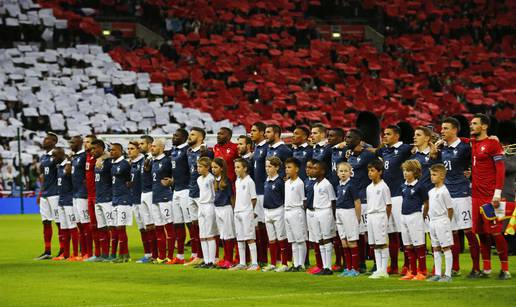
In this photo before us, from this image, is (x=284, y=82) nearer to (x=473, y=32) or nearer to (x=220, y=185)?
(x=473, y=32)

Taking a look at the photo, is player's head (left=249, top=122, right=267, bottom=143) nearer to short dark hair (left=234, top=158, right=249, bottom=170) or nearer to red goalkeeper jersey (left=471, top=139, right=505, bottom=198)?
short dark hair (left=234, top=158, right=249, bottom=170)

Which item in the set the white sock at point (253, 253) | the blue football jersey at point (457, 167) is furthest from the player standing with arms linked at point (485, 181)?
the white sock at point (253, 253)

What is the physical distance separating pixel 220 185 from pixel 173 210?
1862mm

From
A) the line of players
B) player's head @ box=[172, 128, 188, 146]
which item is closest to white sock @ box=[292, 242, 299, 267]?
the line of players

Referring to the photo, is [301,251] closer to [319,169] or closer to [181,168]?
[319,169]

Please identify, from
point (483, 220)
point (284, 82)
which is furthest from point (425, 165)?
point (284, 82)

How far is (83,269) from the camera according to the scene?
18.1m

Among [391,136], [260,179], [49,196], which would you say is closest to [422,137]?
[391,136]

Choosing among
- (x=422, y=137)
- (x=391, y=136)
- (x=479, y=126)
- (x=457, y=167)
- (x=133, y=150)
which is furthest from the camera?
(x=133, y=150)

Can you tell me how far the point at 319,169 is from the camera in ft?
53.8

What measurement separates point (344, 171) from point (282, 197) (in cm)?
154

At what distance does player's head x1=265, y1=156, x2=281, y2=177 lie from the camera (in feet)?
56.3

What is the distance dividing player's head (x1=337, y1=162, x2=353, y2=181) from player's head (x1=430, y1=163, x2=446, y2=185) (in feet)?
4.93

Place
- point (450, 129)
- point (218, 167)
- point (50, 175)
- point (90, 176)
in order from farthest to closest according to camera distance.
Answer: point (50, 175), point (90, 176), point (218, 167), point (450, 129)
